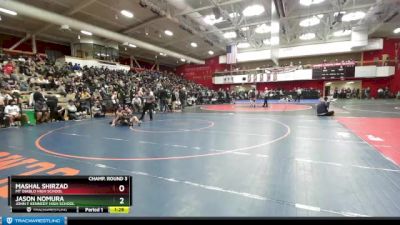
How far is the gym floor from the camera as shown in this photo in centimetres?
270

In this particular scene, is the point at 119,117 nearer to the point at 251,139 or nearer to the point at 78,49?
the point at 251,139

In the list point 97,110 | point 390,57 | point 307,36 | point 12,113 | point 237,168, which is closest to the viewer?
point 237,168

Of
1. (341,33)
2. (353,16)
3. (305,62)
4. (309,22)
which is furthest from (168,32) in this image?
(341,33)

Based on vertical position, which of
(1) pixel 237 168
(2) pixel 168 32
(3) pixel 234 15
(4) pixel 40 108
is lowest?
(1) pixel 237 168

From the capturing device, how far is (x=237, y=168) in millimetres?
4016

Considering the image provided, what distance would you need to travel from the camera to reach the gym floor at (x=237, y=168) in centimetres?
270

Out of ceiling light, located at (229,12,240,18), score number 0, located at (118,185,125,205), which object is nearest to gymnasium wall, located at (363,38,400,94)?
ceiling light, located at (229,12,240,18)

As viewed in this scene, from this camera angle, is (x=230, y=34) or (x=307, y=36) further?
(x=307, y=36)

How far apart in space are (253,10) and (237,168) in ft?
54.0

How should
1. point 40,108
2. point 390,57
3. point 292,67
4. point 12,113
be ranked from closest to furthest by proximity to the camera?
point 12,113 → point 40,108 → point 390,57 → point 292,67

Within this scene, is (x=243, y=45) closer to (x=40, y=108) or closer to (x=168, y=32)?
(x=168, y=32)
